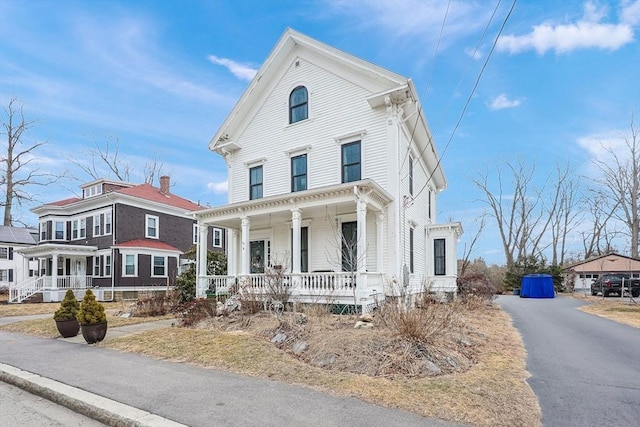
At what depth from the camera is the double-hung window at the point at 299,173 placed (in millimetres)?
15297

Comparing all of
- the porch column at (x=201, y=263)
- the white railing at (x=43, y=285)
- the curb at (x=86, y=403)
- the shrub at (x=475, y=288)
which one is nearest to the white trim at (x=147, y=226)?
the white railing at (x=43, y=285)

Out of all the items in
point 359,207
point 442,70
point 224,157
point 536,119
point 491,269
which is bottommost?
point 491,269

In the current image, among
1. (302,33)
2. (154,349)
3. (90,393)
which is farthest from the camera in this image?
(302,33)

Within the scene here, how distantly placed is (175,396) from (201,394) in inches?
13.5

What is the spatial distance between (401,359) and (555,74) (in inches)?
403

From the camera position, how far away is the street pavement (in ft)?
14.8

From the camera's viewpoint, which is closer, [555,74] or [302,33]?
[555,74]

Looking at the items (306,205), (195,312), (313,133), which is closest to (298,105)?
(313,133)

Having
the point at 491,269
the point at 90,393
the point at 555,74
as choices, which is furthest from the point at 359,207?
the point at 491,269

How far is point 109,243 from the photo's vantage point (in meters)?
25.9

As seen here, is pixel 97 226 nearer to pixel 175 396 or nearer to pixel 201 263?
pixel 201 263

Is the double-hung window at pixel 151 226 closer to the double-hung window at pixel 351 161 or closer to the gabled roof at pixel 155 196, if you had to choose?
the gabled roof at pixel 155 196

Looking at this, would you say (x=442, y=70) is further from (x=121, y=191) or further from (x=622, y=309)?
(x=121, y=191)

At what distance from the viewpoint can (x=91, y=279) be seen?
2694 cm
